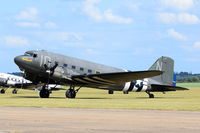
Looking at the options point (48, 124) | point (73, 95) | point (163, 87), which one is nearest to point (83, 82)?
point (73, 95)

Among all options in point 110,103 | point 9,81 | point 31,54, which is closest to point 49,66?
point 31,54

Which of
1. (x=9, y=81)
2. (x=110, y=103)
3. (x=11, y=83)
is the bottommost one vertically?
(x=110, y=103)

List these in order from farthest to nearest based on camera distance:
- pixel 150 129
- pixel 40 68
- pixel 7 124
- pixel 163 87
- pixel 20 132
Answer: pixel 163 87 → pixel 40 68 → pixel 7 124 → pixel 150 129 → pixel 20 132

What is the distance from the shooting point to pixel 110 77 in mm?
41219

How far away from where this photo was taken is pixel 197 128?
46.0 feet

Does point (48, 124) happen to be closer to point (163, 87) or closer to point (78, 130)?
point (78, 130)

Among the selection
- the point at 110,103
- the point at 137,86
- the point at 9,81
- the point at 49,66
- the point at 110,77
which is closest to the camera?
the point at 110,103

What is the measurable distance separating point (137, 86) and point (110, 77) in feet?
21.1

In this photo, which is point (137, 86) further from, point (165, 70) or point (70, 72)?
point (70, 72)

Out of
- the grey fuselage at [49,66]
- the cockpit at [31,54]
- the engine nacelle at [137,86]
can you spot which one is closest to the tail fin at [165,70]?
the engine nacelle at [137,86]

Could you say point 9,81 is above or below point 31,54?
below

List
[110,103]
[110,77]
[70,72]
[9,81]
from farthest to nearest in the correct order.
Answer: [9,81], [110,77], [70,72], [110,103]

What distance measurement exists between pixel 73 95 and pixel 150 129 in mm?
27544

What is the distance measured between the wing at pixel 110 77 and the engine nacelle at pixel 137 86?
332 cm
